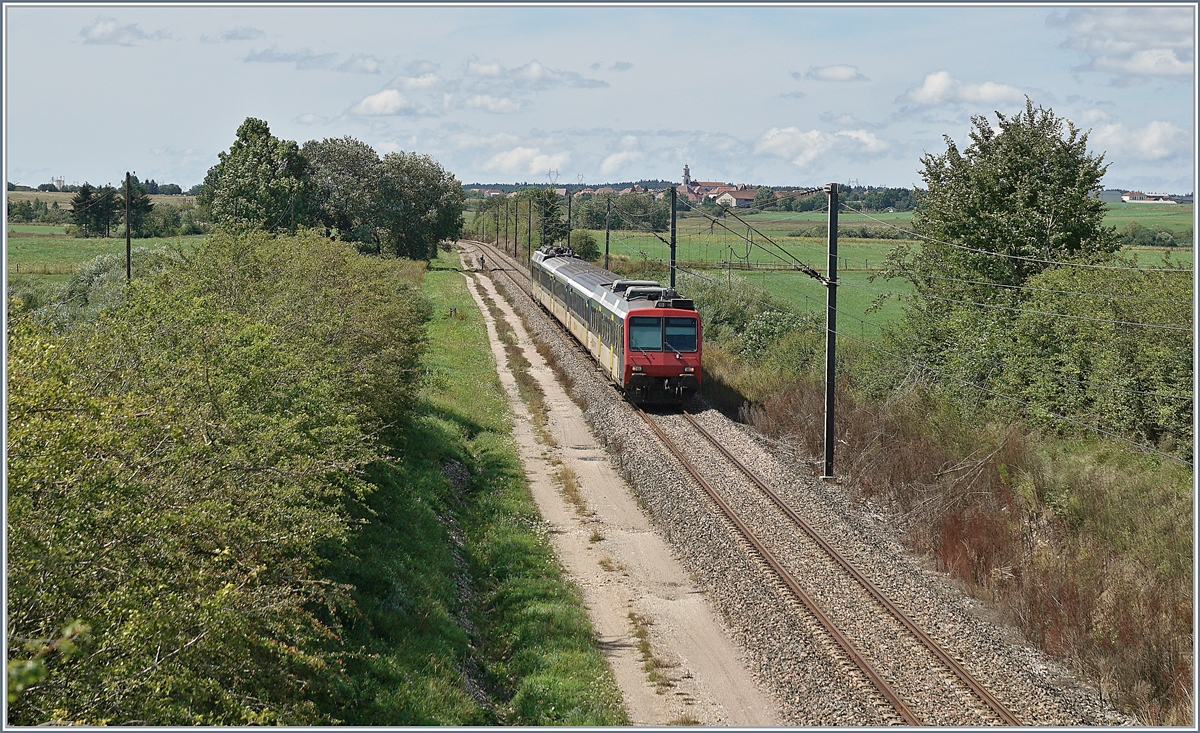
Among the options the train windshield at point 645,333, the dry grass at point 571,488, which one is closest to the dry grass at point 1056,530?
the train windshield at point 645,333

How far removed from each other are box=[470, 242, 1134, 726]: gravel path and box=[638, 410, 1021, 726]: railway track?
0.08m

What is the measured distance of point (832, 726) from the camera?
1162 centimetres

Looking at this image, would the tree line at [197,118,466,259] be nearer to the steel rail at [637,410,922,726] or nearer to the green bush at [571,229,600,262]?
the green bush at [571,229,600,262]

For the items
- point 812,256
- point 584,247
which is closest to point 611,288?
point 584,247

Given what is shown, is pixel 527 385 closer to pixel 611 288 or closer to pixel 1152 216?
pixel 611 288

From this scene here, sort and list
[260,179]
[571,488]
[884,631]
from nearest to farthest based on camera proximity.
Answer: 1. [884,631]
2. [571,488]
3. [260,179]

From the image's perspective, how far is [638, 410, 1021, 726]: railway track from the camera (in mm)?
11852

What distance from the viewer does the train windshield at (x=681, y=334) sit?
91.5ft

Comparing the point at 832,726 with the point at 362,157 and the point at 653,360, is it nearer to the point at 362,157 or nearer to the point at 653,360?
the point at 653,360

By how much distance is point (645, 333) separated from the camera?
1094 inches

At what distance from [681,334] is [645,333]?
1044 millimetres

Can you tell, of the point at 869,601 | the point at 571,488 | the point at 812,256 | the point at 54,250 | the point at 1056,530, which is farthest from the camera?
the point at 812,256

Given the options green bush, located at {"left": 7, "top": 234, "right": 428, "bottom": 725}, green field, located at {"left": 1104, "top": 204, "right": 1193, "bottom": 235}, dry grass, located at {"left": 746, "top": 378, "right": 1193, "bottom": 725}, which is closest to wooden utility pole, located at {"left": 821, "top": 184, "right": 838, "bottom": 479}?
dry grass, located at {"left": 746, "top": 378, "right": 1193, "bottom": 725}

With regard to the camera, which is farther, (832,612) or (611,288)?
(611,288)
